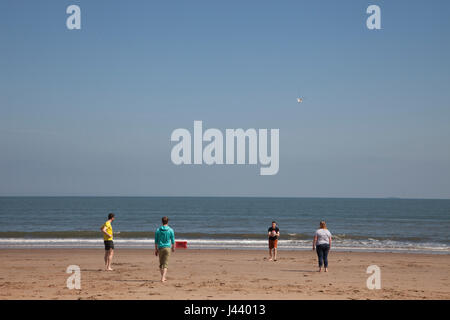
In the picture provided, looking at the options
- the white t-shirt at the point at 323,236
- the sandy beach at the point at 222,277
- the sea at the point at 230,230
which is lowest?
the sea at the point at 230,230

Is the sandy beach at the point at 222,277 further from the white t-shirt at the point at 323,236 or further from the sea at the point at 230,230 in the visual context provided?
the sea at the point at 230,230

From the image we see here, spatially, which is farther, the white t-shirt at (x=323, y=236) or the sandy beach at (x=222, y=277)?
the white t-shirt at (x=323, y=236)

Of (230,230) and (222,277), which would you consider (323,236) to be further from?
(230,230)

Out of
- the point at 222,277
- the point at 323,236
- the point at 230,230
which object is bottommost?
the point at 230,230

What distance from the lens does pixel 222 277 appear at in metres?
14.7

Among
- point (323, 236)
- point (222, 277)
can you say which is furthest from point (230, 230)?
point (222, 277)

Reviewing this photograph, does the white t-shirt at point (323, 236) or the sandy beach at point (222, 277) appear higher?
the white t-shirt at point (323, 236)

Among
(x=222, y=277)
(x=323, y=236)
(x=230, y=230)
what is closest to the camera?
(x=222, y=277)

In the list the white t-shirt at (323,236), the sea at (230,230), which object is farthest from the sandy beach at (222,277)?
the sea at (230,230)

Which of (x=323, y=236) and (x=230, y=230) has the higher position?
(x=323, y=236)

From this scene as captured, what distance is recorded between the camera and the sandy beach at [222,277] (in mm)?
11531
